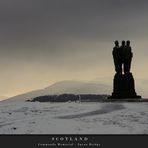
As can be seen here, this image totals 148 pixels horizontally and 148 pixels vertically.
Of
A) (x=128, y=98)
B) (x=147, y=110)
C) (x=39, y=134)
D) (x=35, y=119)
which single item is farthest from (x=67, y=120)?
(x=128, y=98)

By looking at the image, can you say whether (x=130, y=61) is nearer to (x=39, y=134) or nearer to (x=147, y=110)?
(x=147, y=110)

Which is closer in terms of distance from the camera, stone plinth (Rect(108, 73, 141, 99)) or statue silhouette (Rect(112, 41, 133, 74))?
Result: stone plinth (Rect(108, 73, 141, 99))

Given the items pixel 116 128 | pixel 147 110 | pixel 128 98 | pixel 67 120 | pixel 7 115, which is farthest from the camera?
pixel 128 98

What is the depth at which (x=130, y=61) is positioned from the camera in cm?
3403

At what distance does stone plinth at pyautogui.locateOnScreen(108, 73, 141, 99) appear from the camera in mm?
33406

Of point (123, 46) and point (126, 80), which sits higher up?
point (123, 46)

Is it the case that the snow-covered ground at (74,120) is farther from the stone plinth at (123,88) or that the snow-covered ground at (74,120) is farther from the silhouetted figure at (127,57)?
the silhouetted figure at (127,57)

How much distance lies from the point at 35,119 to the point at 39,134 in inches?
134

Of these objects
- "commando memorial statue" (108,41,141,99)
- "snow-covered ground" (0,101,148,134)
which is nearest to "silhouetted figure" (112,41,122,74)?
"commando memorial statue" (108,41,141,99)

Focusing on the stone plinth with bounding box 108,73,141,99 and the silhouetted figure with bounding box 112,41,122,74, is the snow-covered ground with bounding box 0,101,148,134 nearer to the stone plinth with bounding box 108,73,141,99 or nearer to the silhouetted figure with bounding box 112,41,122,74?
the stone plinth with bounding box 108,73,141,99

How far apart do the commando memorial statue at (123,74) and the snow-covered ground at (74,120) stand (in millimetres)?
8347

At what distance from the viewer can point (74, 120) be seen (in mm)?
19594

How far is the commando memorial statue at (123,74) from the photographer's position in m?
33.5

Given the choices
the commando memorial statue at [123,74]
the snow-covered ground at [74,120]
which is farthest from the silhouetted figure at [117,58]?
the snow-covered ground at [74,120]
